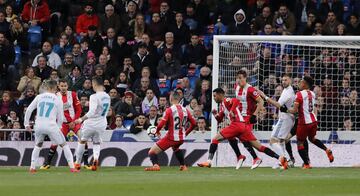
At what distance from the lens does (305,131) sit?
23.7m

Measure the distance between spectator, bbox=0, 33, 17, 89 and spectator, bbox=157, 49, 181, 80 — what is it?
12.9 feet

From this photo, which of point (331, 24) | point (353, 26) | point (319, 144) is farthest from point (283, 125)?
point (353, 26)

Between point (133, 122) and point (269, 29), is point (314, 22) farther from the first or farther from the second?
point (133, 122)

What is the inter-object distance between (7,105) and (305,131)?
25.8 ft

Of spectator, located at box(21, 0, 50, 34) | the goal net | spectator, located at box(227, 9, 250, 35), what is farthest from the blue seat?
the goal net

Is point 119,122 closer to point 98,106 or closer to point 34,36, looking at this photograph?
point 98,106

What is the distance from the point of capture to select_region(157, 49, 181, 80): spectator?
2898 centimetres

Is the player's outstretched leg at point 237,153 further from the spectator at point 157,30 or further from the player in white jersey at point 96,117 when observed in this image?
the spectator at point 157,30

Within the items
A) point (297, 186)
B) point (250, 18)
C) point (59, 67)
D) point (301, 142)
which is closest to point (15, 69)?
point (59, 67)

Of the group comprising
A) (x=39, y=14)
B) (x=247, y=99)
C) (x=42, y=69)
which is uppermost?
(x=39, y=14)

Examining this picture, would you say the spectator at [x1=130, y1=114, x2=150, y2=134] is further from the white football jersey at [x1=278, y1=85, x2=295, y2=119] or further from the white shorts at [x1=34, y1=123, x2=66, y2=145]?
the white shorts at [x1=34, y1=123, x2=66, y2=145]

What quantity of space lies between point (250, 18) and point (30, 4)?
592 centimetres

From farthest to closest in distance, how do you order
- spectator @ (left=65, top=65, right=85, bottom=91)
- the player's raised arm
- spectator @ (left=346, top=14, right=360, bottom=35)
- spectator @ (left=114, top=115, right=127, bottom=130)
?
→ spectator @ (left=346, top=14, right=360, bottom=35) → spectator @ (left=65, top=65, right=85, bottom=91) → spectator @ (left=114, top=115, right=127, bottom=130) → the player's raised arm

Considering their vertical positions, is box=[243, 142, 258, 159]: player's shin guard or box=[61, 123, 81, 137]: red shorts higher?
box=[61, 123, 81, 137]: red shorts
